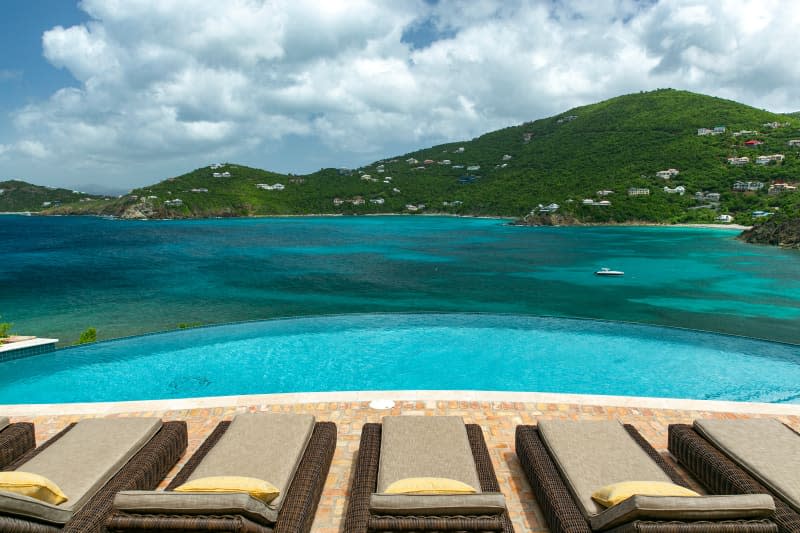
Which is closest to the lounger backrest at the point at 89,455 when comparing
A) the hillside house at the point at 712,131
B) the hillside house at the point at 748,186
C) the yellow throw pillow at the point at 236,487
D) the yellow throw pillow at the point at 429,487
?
the yellow throw pillow at the point at 236,487

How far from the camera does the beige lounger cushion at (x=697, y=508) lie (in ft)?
10.0

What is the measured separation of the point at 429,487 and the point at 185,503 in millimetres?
1706

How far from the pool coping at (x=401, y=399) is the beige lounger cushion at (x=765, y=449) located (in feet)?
5.41

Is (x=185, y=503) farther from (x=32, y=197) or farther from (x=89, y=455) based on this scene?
(x=32, y=197)

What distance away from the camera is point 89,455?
4.22 metres

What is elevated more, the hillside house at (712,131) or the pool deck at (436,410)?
the hillside house at (712,131)

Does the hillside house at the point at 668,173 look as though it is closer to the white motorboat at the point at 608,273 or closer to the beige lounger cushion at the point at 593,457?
the white motorboat at the point at 608,273

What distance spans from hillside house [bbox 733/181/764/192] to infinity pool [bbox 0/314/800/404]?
254 ft

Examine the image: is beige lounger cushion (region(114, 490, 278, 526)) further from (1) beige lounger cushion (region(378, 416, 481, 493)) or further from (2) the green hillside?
(2) the green hillside

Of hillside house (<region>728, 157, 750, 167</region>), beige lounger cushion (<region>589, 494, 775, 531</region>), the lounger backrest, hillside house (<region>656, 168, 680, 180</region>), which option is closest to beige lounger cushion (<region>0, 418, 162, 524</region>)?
the lounger backrest

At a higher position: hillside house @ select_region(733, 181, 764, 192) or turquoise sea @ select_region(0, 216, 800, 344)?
hillside house @ select_region(733, 181, 764, 192)

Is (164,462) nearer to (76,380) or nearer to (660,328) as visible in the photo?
(76,380)

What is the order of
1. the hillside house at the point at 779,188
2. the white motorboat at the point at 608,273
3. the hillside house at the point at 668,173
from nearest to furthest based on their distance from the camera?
the white motorboat at the point at 608,273
the hillside house at the point at 779,188
the hillside house at the point at 668,173

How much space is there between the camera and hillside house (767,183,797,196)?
6976 centimetres
